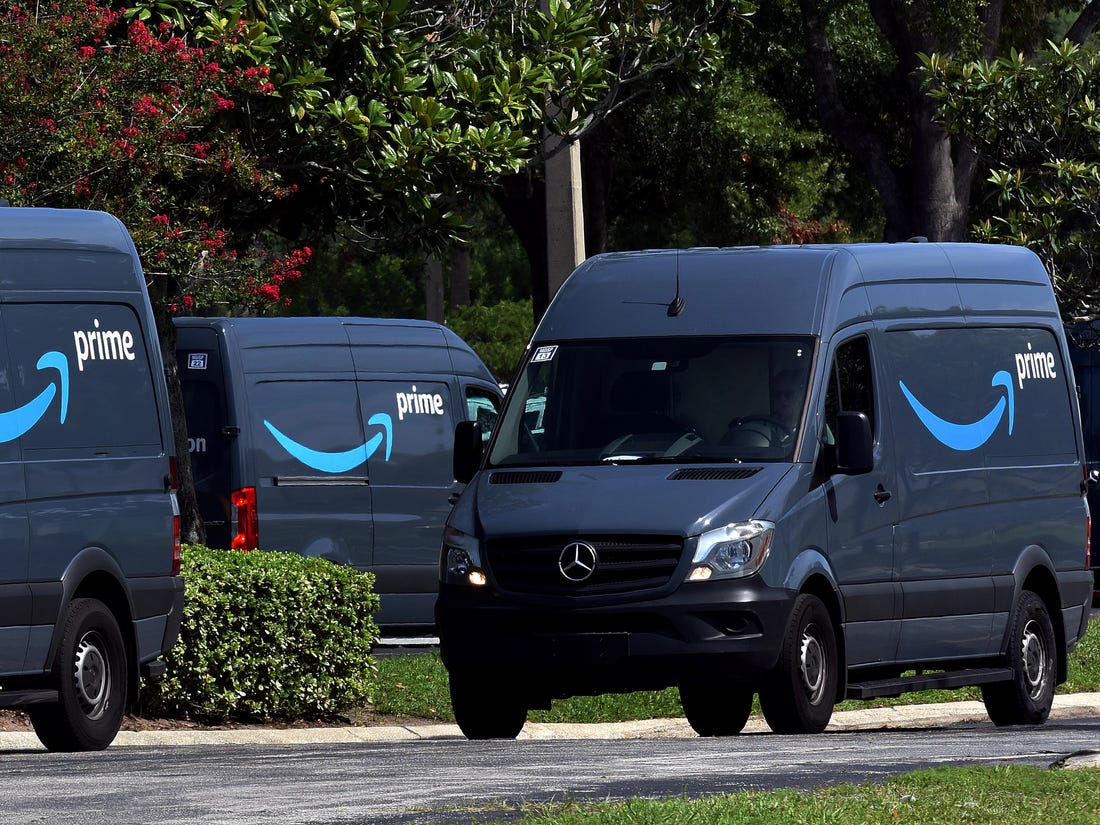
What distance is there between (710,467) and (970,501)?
2204mm

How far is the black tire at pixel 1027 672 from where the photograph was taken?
510 inches

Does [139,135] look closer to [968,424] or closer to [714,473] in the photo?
[714,473]

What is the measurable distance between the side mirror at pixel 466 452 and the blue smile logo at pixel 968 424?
7.68 ft

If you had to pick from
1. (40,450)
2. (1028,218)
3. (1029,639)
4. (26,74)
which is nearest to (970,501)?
(1029,639)

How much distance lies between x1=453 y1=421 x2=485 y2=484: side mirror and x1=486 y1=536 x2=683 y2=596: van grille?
1104 mm

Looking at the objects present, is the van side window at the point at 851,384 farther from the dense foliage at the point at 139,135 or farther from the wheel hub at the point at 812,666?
the dense foliage at the point at 139,135

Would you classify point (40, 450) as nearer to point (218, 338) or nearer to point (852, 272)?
point (852, 272)

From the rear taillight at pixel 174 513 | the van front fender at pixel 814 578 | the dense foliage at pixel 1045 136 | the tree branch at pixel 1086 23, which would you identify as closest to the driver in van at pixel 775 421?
the van front fender at pixel 814 578

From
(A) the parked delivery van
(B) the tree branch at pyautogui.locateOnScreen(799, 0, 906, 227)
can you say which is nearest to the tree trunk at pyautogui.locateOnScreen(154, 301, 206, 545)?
(A) the parked delivery van

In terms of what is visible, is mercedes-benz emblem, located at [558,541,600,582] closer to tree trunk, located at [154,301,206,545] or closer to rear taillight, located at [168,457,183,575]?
rear taillight, located at [168,457,183,575]

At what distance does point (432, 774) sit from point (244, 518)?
7.82 metres

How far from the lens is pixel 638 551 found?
1065 cm

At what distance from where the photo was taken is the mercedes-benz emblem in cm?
1068

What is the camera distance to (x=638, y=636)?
34.9 ft
